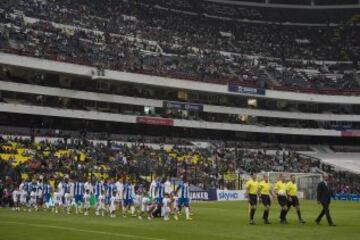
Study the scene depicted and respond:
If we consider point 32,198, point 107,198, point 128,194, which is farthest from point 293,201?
point 32,198

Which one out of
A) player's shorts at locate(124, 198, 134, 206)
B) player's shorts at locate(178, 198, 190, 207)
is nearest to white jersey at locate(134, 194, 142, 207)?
player's shorts at locate(124, 198, 134, 206)

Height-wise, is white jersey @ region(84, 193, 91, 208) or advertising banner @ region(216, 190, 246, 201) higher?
white jersey @ region(84, 193, 91, 208)

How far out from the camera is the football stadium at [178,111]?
115 ft

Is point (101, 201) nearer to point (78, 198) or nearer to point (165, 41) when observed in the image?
point (78, 198)

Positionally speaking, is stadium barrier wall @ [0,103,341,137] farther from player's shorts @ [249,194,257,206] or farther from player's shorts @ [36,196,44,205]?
player's shorts @ [249,194,257,206]

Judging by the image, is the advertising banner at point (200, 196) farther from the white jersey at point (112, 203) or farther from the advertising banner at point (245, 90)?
the advertising banner at point (245, 90)

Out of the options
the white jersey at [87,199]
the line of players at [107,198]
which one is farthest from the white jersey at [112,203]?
the white jersey at [87,199]

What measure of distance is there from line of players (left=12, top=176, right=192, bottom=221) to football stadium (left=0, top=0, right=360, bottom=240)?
0.33 feet

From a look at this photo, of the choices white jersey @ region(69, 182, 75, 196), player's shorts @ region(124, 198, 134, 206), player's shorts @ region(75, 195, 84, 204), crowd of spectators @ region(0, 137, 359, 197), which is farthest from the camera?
crowd of spectators @ region(0, 137, 359, 197)

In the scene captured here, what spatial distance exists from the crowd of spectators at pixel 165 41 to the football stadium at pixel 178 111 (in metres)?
0.23

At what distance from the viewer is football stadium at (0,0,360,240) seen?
3494 centimetres

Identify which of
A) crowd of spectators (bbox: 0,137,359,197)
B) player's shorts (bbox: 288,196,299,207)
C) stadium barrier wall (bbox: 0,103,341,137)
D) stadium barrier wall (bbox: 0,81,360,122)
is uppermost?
stadium barrier wall (bbox: 0,81,360,122)

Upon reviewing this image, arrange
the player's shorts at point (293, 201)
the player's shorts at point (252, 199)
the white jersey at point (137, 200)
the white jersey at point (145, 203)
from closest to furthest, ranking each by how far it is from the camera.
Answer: the player's shorts at point (252, 199) < the player's shorts at point (293, 201) < the white jersey at point (145, 203) < the white jersey at point (137, 200)

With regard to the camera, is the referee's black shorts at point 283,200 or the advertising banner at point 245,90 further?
the advertising banner at point 245,90
